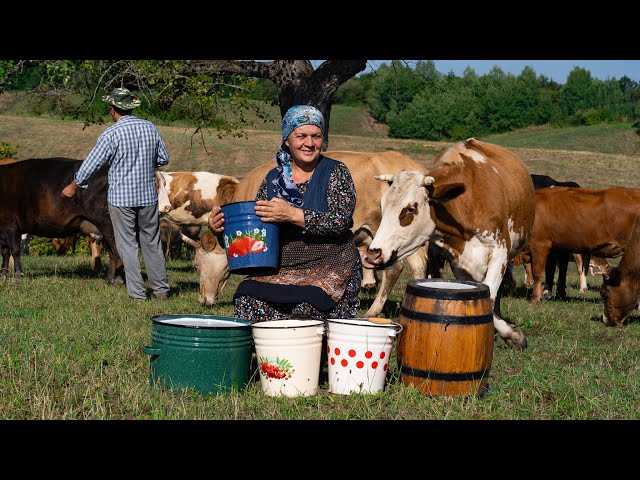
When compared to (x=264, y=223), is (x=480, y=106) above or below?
above

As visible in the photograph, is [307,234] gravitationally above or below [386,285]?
above

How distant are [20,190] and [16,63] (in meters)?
5.35

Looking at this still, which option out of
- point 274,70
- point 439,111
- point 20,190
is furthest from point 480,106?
point 20,190

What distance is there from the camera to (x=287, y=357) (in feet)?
16.2

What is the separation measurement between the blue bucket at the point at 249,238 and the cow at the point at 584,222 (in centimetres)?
805

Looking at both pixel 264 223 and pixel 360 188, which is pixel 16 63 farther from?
pixel 264 223

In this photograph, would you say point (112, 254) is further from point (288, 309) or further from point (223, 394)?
point (223, 394)

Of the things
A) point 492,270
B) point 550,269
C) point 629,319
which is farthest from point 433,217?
point 550,269

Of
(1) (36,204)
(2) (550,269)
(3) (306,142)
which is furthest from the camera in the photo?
(2) (550,269)

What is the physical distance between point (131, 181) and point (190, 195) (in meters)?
5.73

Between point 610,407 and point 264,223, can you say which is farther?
point 264,223
